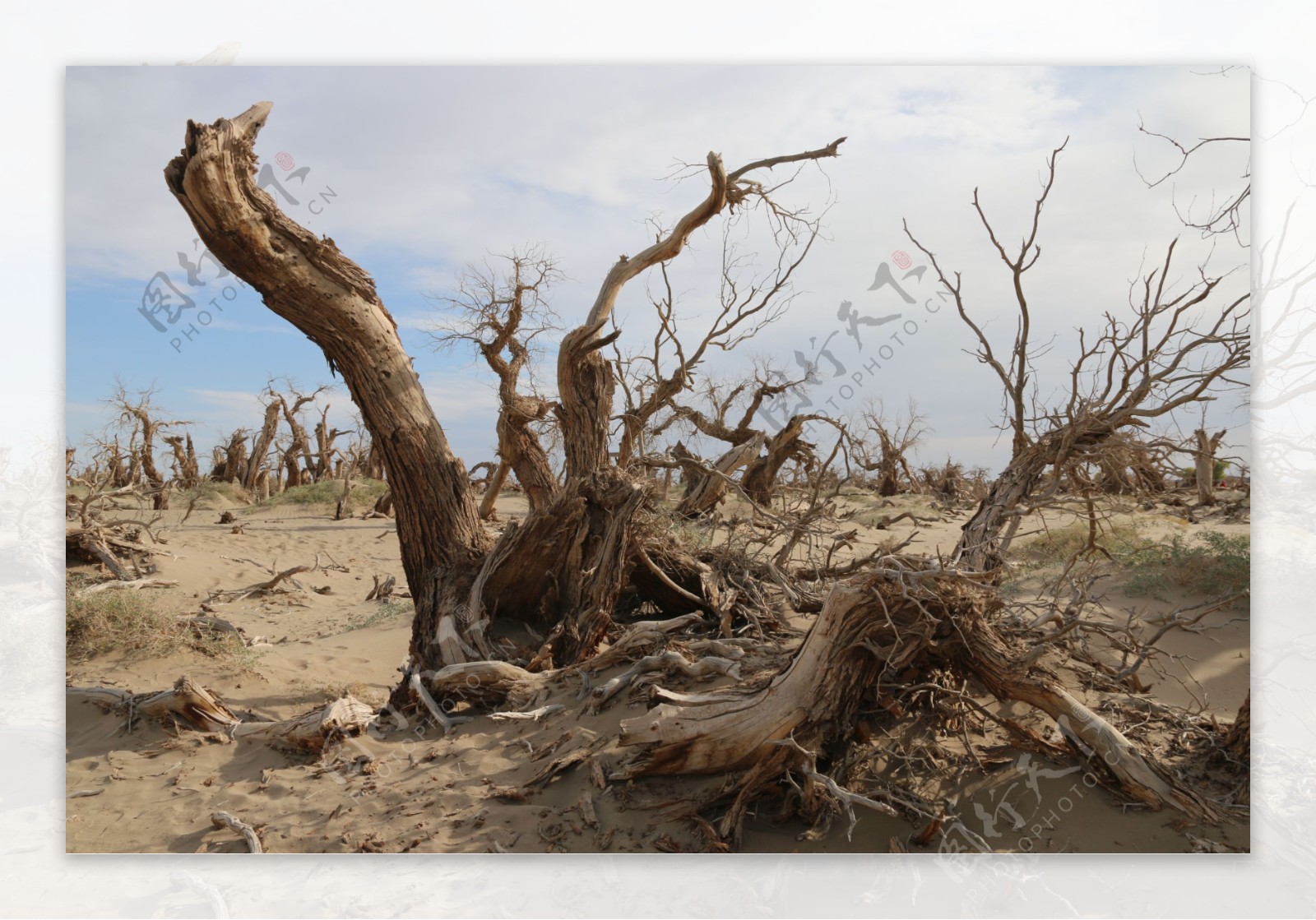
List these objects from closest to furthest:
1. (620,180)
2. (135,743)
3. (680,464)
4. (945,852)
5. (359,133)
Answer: (945,852) < (135,743) < (359,133) < (620,180) < (680,464)

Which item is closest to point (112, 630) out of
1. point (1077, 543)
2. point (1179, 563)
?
point (1179, 563)

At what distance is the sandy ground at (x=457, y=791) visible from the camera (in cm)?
306

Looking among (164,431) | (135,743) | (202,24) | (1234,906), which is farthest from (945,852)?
(164,431)

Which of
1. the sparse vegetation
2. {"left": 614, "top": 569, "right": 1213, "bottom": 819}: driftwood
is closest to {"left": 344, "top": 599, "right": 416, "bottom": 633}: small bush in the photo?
{"left": 614, "top": 569, "right": 1213, "bottom": 819}: driftwood

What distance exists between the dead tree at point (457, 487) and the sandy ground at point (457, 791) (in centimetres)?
69

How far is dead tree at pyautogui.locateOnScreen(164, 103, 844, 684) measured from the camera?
4.37 meters

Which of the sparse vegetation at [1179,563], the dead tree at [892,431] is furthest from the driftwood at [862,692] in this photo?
the dead tree at [892,431]

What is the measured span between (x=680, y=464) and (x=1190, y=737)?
2.99 metres

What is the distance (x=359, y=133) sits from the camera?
430cm

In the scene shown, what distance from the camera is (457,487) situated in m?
4.93

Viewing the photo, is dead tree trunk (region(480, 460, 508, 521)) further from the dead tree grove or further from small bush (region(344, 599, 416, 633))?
the dead tree grove

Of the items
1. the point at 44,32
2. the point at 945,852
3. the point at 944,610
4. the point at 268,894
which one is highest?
the point at 44,32

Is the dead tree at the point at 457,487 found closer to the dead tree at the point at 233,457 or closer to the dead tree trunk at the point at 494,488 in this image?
the dead tree trunk at the point at 494,488

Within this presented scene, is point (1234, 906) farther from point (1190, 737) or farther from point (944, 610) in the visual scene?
point (944, 610)
